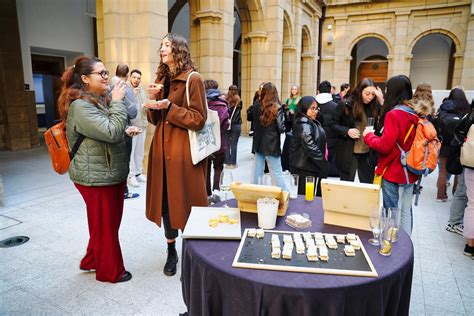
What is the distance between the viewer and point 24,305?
263 centimetres

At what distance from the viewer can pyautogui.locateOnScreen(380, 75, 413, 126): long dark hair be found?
3068 millimetres

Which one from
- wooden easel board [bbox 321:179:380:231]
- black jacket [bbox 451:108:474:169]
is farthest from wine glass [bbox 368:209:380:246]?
black jacket [bbox 451:108:474:169]

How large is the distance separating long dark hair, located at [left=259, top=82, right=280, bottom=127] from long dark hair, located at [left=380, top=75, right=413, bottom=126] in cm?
177

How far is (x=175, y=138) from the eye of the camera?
2.71 meters

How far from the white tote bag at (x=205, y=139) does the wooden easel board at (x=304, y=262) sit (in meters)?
1.12

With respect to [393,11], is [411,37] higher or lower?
lower

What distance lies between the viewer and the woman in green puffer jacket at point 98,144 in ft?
8.26

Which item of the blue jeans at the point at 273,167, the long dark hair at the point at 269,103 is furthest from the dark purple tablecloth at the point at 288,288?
the blue jeans at the point at 273,167

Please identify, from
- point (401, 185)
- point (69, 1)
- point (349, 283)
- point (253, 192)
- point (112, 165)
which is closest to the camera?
point (349, 283)

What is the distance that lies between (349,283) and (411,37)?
58.3 ft

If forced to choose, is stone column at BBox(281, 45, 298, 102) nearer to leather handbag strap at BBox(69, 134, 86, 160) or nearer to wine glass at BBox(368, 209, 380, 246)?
leather handbag strap at BBox(69, 134, 86, 160)

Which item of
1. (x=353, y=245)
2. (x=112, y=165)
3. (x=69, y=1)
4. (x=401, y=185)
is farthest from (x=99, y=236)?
(x=69, y=1)

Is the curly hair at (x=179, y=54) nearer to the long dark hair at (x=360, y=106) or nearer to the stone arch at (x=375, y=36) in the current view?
the long dark hair at (x=360, y=106)

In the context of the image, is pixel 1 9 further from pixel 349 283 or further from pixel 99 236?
pixel 349 283
